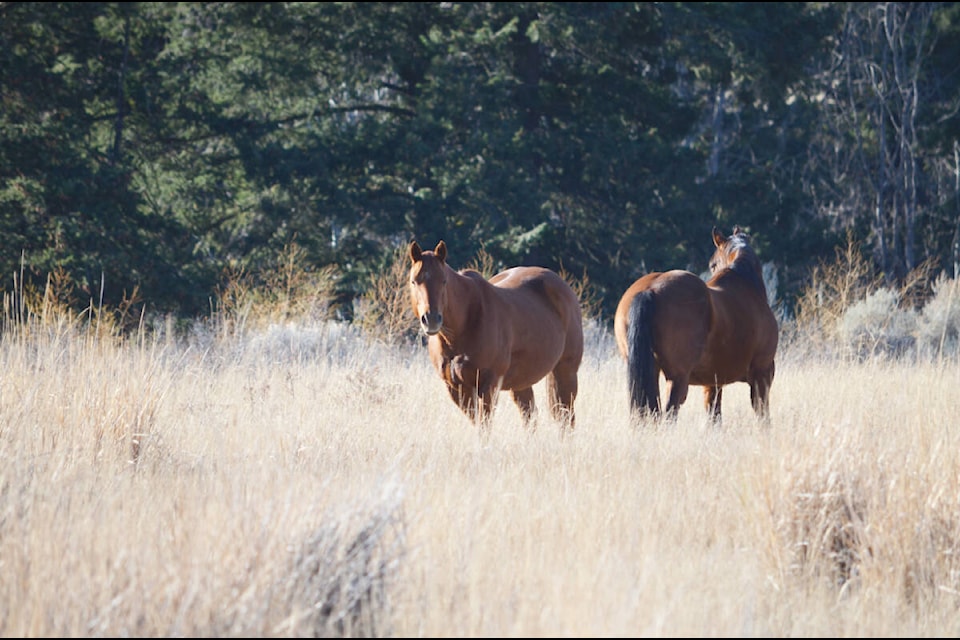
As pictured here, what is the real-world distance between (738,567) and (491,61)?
654 inches

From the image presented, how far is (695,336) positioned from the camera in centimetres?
769

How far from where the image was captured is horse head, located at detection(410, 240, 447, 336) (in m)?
6.58

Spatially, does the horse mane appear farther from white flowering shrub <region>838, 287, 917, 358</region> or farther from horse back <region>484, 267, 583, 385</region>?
white flowering shrub <region>838, 287, 917, 358</region>

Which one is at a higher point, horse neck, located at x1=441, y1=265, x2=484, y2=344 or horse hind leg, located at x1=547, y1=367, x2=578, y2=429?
horse neck, located at x1=441, y1=265, x2=484, y2=344

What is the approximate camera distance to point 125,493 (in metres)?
5.07

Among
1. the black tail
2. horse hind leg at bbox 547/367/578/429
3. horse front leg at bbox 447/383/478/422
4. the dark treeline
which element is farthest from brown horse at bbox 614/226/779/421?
the dark treeline

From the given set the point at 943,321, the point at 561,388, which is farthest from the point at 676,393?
the point at 943,321

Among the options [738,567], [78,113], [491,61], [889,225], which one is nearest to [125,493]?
[738,567]

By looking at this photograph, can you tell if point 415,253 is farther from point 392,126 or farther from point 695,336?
point 392,126

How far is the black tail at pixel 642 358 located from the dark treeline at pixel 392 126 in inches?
366

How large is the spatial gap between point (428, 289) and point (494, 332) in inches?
30.7

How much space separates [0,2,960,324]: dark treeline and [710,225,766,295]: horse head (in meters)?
8.03

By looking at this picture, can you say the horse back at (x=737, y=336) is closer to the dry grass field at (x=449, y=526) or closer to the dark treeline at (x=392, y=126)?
the dry grass field at (x=449, y=526)

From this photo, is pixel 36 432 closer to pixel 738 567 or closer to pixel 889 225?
pixel 738 567
